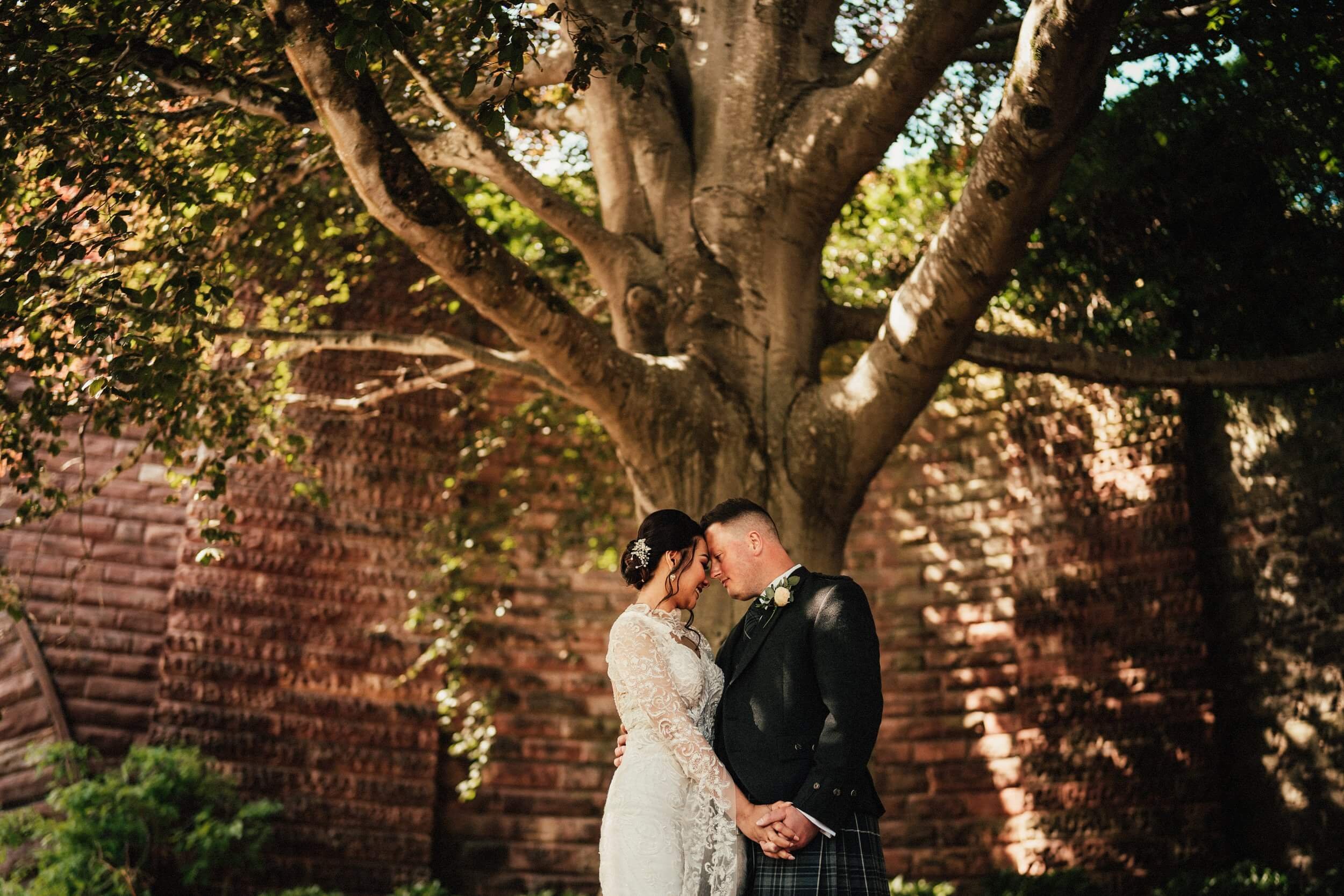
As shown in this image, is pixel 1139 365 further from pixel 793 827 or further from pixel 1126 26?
pixel 793 827

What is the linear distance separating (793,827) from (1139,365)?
3.33m

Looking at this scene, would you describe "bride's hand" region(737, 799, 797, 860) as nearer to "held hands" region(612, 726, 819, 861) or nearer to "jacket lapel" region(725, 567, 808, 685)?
"held hands" region(612, 726, 819, 861)

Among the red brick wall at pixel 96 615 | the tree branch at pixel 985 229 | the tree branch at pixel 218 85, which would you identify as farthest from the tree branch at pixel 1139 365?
the red brick wall at pixel 96 615

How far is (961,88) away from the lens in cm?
810

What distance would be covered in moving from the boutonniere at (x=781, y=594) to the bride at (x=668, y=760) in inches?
14.8

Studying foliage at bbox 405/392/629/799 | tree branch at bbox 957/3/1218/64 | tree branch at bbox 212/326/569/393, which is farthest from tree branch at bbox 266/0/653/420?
foliage at bbox 405/392/629/799

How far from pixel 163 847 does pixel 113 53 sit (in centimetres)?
524

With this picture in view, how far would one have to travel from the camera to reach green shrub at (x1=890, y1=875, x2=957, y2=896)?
316 inches

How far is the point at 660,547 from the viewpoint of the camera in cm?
409

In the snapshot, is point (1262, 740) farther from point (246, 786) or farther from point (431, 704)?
point (246, 786)

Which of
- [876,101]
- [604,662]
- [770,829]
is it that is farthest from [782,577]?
[604,662]

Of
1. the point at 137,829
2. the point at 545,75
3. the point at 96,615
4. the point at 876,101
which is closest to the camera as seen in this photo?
the point at 876,101

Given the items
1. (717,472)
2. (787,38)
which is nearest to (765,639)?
(717,472)

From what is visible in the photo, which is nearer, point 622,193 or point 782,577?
point 782,577
